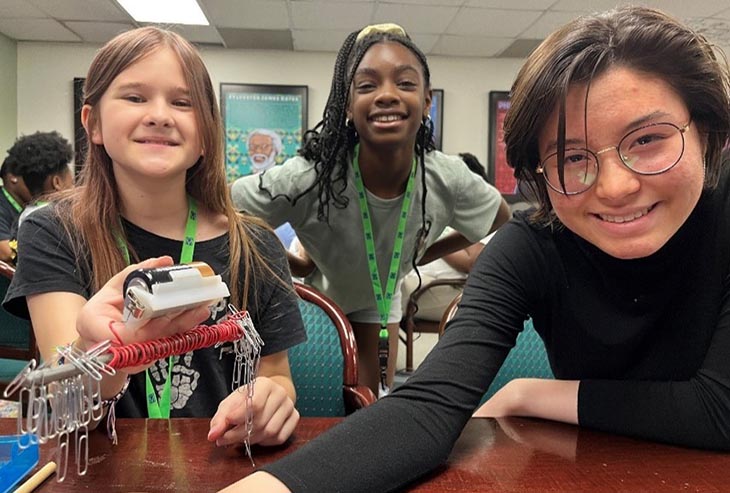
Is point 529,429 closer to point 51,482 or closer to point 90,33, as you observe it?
point 51,482

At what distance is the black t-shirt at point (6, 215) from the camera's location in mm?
3626

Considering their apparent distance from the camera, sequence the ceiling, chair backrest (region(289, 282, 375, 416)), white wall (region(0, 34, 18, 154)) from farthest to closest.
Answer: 1. white wall (region(0, 34, 18, 154))
2. the ceiling
3. chair backrest (region(289, 282, 375, 416))

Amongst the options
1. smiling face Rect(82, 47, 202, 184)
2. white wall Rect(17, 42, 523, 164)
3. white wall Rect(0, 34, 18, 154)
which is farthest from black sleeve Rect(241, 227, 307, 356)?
white wall Rect(0, 34, 18, 154)

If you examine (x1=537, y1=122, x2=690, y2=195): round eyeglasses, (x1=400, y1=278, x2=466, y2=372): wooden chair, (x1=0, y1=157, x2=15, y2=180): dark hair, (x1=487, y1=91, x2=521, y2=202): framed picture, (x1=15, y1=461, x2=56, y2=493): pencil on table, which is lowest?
(x1=400, y1=278, x2=466, y2=372): wooden chair

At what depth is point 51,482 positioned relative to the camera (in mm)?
733

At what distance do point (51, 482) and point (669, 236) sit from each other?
93 cm

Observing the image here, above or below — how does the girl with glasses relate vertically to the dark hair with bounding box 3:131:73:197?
below

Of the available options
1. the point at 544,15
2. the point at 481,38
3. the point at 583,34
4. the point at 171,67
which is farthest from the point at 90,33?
the point at 583,34

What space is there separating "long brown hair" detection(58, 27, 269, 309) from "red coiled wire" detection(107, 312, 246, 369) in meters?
0.50

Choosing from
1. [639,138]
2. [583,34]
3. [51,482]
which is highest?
[583,34]

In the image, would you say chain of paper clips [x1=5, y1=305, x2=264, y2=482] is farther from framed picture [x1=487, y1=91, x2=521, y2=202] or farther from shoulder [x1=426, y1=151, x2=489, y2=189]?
framed picture [x1=487, y1=91, x2=521, y2=202]

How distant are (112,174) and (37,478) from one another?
619mm

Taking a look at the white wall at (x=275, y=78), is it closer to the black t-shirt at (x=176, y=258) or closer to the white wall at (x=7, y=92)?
the white wall at (x=7, y=92)

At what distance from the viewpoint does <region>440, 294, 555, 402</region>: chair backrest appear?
147 centimetres
